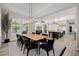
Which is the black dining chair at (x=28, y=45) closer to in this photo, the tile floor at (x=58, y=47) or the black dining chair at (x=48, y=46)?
the tile floor at (x=58, y=47)

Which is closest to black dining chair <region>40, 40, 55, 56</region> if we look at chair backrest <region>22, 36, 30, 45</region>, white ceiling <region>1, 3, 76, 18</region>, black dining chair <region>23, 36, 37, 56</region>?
black dining chair <region>23, 36, 37, 56</region>

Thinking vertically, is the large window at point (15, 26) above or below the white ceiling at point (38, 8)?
below

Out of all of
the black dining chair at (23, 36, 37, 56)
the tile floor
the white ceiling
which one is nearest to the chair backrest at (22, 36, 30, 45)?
the black dining chair at (23, 36, 37, 56)

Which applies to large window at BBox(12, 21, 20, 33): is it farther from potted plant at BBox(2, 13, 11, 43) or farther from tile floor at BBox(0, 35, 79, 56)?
tile floor at BBox(0, 35, 79, 56)

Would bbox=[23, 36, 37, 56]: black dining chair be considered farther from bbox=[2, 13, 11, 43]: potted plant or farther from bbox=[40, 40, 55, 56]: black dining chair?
bbox=[2, 13, 11, 43]: potted plant

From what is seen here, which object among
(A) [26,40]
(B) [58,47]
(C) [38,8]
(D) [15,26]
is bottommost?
(B) [58,47]

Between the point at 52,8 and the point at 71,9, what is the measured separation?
42cm

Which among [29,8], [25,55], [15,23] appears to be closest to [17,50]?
[25,55]

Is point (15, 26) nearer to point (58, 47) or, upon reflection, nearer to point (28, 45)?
point (28, 45)

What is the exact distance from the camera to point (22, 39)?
2670 millimetres

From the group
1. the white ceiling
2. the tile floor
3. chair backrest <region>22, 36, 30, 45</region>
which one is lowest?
the tile floor

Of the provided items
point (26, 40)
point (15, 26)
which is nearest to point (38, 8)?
point (15, 26)

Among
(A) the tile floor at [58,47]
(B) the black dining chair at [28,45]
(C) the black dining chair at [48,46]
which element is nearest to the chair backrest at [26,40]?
(B) the black dining chair at [28,45]

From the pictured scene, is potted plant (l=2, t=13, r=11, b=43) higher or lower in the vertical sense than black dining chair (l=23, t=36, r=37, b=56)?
higher
